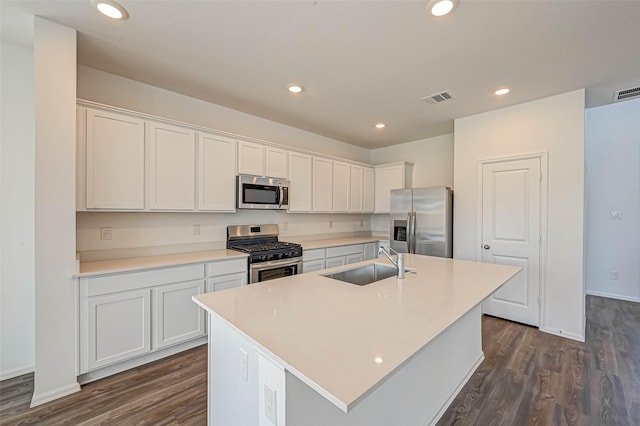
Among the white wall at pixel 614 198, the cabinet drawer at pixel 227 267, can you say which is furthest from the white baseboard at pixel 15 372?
the white wall at pixel 614 198

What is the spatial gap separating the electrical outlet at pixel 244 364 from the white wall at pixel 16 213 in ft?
7.20

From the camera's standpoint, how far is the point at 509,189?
342 centimetres

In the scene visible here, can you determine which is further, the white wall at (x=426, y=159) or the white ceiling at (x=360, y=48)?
the white wall at (x=426, y=159)

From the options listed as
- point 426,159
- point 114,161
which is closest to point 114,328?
point 114,161

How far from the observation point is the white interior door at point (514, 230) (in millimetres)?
3250

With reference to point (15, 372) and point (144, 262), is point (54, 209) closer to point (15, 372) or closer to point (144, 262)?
point (144, 262)

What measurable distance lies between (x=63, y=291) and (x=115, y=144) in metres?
1.26

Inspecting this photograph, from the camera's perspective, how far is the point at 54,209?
1.97 m

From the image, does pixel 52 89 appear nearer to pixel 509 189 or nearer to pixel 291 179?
pixel 291 179

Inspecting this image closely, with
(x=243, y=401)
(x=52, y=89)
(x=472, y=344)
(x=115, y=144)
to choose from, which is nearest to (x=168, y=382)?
(x=243, y=401)

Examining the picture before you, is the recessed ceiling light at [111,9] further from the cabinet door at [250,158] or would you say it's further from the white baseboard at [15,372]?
the white baseboard at [15,372]

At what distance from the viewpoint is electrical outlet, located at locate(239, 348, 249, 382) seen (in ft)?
4.12

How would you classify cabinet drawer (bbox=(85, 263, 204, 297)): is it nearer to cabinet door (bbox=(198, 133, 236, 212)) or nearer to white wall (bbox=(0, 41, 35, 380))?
white wall (bbox=(0, 41, 35, 380))

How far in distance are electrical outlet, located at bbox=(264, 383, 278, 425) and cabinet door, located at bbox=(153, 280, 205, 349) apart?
1.87 meters
